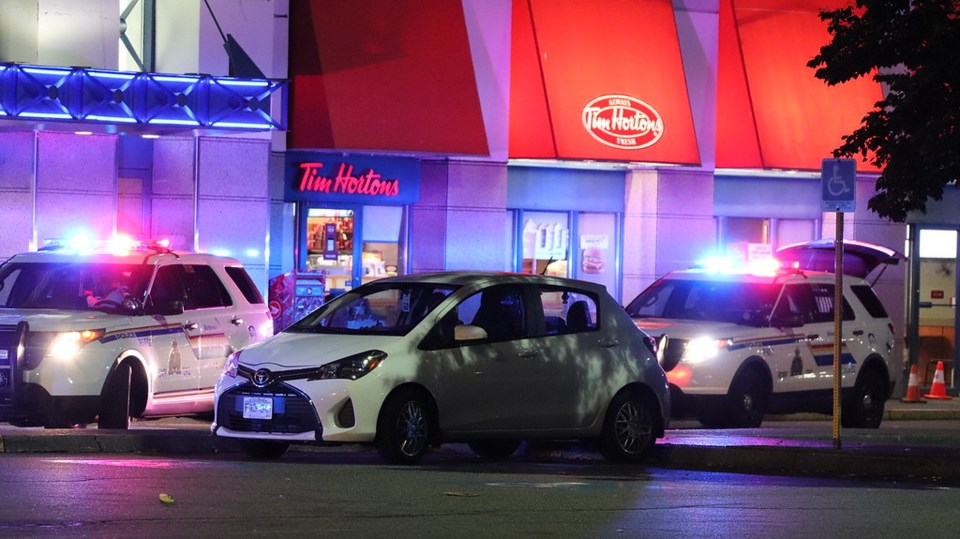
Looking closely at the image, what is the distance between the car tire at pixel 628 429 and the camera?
47.7ft

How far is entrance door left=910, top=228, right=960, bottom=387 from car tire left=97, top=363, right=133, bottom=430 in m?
18.8

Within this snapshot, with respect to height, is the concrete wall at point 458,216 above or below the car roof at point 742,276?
above

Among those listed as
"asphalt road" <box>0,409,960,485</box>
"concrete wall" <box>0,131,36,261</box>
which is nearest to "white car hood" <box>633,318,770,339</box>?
"asphalt road" <box>0,409,960,485</box>

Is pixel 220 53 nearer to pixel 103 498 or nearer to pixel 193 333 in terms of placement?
pixel 193 333

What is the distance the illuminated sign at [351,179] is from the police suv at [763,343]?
605 cm

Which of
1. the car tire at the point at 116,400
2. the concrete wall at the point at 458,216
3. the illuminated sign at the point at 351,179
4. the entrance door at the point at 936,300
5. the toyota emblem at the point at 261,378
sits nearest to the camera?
the toyota emblem at the point at 261,378

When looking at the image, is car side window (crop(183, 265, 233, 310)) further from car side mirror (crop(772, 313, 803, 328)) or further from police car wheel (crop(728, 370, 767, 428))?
car side mirror (crop(772, 313, 803, 328))

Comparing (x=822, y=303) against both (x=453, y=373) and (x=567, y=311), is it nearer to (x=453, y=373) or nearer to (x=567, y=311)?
(x=567, y=311)

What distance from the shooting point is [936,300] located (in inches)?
1211

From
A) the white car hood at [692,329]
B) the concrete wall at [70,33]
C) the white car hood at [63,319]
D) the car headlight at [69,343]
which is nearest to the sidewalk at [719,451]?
the car headlight at [69,343]

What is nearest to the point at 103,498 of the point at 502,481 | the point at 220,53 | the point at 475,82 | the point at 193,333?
the point at 502,481

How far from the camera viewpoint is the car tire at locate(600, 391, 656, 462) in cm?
1455

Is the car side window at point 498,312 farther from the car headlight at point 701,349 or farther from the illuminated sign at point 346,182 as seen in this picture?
the illuminated sign at point 346,182

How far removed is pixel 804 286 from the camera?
67.4 ft
